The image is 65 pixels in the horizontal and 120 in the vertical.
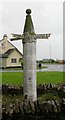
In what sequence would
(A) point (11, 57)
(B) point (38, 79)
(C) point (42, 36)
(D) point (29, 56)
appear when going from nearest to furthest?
(D) point (29, 56)
(C) point (42, 36)
(B) point (38, 79)
(A) point (11, 57)

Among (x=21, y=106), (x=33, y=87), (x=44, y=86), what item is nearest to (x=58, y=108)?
(x=21, y=106)

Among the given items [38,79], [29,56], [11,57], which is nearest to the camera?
[29,56]

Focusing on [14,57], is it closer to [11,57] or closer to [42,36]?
[11,57]

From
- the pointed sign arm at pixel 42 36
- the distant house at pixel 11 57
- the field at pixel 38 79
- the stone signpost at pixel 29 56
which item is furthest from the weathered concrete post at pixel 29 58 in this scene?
the distant house at pixel 11 57

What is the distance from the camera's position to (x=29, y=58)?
12.2 meters

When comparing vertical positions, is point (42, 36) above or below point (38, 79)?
above

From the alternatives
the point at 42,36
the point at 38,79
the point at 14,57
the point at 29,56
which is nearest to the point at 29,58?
the point at 29,56

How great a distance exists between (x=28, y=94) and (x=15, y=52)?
2007 inches

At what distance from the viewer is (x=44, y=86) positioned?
1488 centimetres

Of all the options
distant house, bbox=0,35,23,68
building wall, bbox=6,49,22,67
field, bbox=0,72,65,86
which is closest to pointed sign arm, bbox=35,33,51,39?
field, bbox=0,72,65,86

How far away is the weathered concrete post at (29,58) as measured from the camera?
Answer: 12.2 m

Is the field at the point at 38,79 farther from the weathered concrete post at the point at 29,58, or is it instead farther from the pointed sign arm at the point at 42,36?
the pointed sign arm at the point at 42,36

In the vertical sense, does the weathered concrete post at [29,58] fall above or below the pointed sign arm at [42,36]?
below

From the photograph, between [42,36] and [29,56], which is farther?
[42,36]
